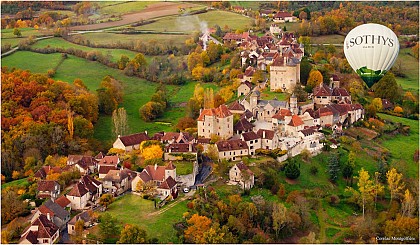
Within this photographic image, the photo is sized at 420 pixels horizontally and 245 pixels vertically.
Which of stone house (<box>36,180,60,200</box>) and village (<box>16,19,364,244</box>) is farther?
stone house (<box>36,180,60,200</box>)

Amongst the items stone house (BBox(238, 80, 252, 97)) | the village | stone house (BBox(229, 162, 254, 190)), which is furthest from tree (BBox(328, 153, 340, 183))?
stone house (BBox(238, 80, 252, 97))

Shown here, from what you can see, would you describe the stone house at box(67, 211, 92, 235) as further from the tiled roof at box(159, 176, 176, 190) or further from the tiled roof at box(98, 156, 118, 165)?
the tiled roof at box(98, 156, 118, 165)

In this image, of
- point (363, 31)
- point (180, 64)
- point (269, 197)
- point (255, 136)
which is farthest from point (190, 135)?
point (180, 64)

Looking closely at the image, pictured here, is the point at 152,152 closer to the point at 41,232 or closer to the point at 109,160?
the point at 109,160

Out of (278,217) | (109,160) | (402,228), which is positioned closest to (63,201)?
(109,160)

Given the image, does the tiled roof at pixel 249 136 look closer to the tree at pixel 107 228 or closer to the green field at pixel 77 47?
the tree at pixel 107 228

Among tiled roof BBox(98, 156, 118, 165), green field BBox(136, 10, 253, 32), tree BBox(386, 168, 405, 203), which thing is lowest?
tree BBox(386, 168, 405, 203)

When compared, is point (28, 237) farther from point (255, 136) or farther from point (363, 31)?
point (363, 31)
